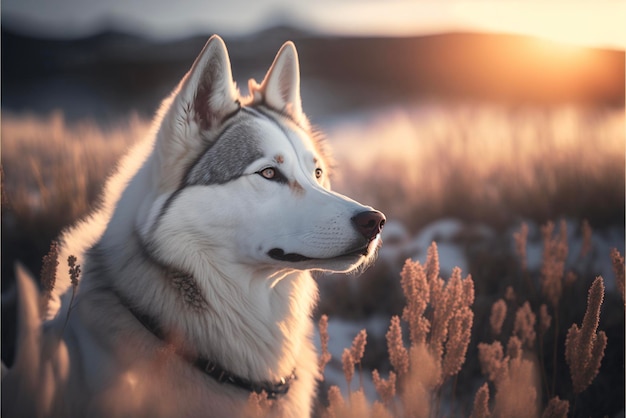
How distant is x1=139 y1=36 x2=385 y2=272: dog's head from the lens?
7.00 ft

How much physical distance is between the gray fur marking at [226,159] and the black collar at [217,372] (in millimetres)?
611

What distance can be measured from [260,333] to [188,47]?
252 centimetres

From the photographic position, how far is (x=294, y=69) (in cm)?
271

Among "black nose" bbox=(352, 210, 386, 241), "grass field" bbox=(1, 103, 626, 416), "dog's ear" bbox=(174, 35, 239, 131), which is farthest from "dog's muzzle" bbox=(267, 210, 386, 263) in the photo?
"dog's ear" bbox=(174, 35, 239, 131)

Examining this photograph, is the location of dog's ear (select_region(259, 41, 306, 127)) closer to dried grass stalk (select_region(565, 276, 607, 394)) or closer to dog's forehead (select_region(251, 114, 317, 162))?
dog's forehead (select_region(251, 114, 317, 162))

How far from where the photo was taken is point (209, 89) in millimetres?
2359

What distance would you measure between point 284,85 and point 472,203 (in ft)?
9.78

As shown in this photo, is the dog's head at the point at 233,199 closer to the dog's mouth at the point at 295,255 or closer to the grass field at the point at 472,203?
the dog's mouth at the point at 295,255

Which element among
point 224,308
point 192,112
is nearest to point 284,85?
point 192,112

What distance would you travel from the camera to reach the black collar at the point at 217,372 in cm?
214

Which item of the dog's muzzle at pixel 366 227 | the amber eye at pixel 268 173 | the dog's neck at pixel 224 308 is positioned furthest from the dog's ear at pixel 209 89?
the dog's muzzle at pixel 366 227

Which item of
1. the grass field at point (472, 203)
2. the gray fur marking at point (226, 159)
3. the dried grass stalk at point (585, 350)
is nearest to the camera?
the dried grass stalk at point (585, 350)

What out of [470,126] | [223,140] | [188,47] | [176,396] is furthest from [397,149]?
[176,396]

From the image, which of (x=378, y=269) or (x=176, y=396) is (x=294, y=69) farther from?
(x=378, y=269)
